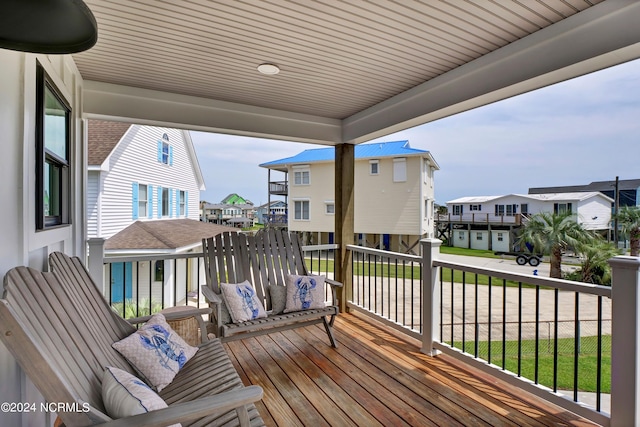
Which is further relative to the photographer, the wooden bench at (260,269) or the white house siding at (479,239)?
the white house siding at (479,239)

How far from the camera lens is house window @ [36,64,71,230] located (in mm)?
1906

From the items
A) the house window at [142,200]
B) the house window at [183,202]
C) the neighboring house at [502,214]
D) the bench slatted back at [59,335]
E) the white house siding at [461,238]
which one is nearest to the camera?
the bench slatted back at [59,335]

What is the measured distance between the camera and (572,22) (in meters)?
2.11

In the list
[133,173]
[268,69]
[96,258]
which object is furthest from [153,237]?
[268,69]

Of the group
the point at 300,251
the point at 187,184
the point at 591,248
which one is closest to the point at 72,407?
the point at 300,251

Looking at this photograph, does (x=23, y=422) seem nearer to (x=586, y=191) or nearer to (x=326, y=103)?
(x=326, y=103)

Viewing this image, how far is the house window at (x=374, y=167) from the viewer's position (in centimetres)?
1430

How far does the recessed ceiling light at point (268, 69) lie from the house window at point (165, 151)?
8.57 metres

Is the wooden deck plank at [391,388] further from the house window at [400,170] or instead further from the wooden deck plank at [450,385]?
the house window at [400,170]

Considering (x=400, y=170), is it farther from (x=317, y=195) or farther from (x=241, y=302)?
(x=241, y=302)

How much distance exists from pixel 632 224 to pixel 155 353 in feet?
44.9

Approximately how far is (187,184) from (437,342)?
11.7 metres

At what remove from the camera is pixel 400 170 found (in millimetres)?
13773

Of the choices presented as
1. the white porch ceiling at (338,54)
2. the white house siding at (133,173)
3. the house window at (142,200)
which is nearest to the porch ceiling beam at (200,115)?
the white porch ceiling at (338,54)
